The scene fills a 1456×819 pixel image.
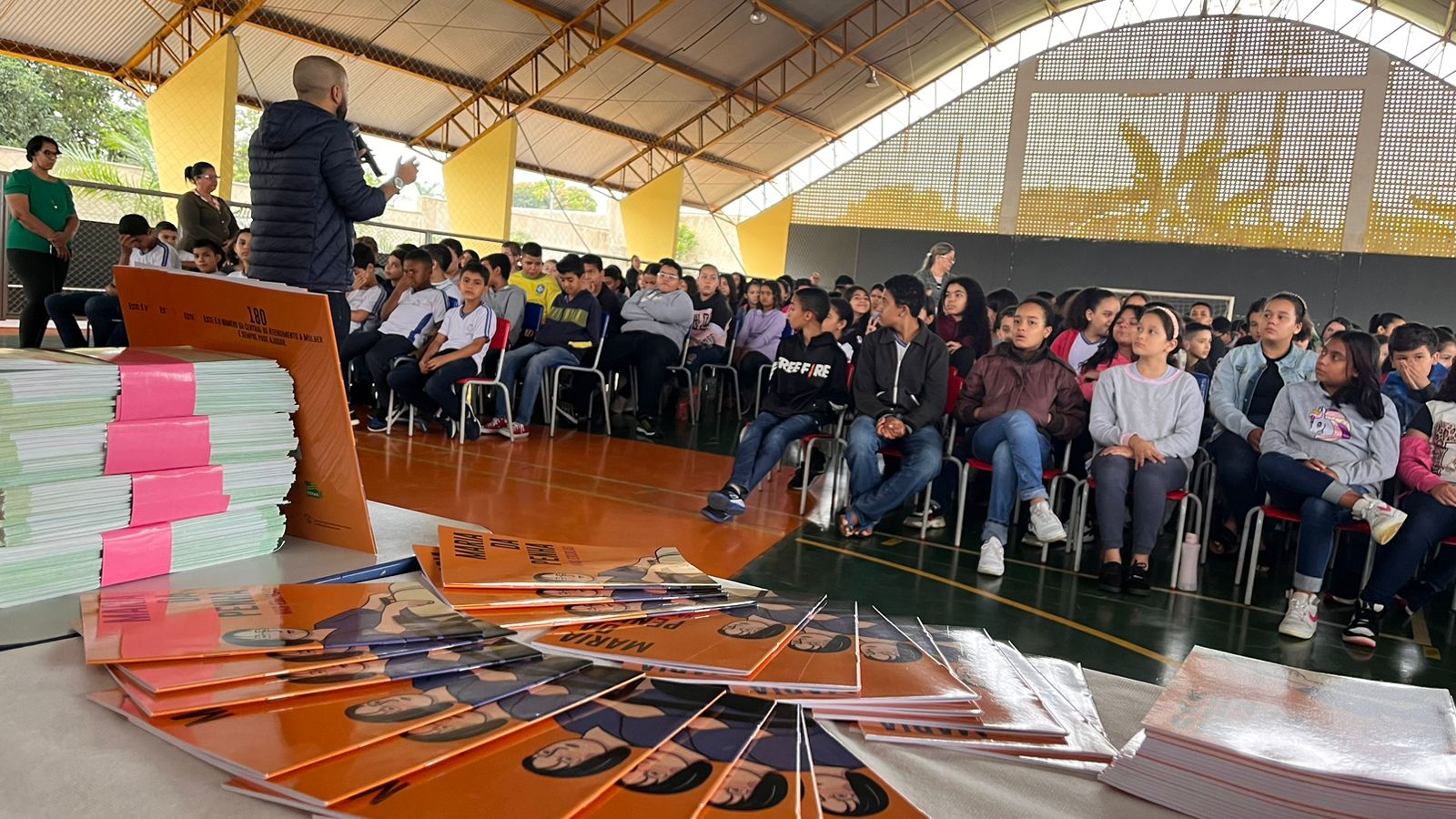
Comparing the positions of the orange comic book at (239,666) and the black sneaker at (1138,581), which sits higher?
the orange comic book at (239,666)

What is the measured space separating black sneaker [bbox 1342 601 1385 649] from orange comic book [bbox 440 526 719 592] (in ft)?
10.2

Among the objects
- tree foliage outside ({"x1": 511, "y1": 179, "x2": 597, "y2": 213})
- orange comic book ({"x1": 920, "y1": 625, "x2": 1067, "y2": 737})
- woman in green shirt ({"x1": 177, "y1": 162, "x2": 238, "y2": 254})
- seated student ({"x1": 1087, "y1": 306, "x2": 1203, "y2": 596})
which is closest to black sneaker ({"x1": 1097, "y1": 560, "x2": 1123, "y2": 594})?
seated student ({"x1": 1087, "y1": 306, "x2": 1203, "y2": 596})

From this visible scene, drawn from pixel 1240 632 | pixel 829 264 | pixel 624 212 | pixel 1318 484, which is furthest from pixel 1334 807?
pixel 624 212

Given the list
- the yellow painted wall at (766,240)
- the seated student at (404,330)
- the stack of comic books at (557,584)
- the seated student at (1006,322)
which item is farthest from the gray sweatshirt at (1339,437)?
the yellow painted wall at (766,240)

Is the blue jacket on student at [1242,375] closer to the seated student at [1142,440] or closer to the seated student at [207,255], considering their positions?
the seated student at [1142,440]

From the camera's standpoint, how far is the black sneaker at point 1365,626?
3.40m

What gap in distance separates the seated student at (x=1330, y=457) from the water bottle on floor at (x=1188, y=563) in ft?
1.23

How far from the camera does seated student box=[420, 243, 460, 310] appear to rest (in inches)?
245

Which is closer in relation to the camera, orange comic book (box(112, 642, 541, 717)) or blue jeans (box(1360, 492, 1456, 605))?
orange comic book (box(112, 642, 541, 717))

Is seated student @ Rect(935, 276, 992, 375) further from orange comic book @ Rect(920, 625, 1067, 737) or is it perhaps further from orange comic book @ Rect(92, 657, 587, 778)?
orange comic book @ Rect(92, 657, 587, 778)

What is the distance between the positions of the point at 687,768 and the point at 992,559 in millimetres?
3457

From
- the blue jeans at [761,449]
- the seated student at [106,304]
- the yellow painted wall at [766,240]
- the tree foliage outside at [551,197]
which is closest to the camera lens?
the blue jeans at [761,449]

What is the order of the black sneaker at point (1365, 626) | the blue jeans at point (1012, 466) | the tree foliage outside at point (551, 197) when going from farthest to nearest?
the tree foliage outside at point (551, 197), the blue jeans at point (1012, 466), the black sneaker at point (1365, 626)

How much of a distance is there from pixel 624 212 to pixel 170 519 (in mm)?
19052
